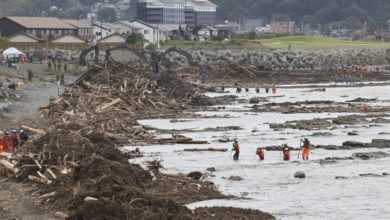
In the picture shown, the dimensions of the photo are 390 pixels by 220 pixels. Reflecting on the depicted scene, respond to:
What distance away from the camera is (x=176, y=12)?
180m

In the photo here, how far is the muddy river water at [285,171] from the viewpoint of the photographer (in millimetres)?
21766

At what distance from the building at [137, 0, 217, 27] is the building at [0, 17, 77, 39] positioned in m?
58.3

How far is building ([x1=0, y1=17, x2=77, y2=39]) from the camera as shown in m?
102

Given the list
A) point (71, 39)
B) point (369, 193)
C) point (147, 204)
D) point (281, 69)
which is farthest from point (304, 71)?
point (147, 204)

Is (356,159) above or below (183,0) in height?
below

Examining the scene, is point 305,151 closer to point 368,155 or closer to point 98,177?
point 368,155

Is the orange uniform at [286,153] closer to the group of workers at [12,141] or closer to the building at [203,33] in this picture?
the group of workers at [12,141]

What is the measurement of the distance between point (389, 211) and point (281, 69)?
216ft

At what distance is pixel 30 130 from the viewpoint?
32375 mm

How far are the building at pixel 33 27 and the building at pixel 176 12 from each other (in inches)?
2296

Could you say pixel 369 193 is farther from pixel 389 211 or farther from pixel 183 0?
pixel 183 0

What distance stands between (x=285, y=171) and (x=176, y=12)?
15458cm

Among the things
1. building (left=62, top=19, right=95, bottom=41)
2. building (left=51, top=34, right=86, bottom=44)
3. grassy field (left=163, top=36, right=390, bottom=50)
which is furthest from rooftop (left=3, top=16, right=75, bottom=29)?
grassy field (left=163, top=36, right=390, bottom=50)

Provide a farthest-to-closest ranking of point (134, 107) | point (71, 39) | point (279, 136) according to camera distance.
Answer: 1. point (71, 39)
2. point (134, 107)
3. point (279, 136)
